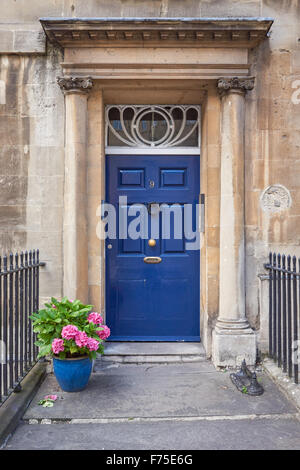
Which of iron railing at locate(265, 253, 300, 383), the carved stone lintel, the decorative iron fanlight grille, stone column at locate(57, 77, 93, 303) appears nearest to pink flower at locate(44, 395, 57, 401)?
stone column at locate(57, 77, 93, 303)

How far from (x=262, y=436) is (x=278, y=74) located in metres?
4.29

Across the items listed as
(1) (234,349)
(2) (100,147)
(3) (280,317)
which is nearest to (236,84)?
(2) (100,147)

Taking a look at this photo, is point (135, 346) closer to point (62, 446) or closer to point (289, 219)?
point (62, 446)

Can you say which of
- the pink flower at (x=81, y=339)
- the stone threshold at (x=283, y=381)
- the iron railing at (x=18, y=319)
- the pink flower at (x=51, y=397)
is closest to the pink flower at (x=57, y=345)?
the pink flower at (x=81, y=339)

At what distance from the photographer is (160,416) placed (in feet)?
11.7

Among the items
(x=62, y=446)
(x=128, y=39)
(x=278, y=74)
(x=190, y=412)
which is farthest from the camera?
(x=278, y=74)

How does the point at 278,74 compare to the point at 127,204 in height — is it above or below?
above

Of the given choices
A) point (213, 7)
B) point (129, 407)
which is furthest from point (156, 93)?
point (129, 407)

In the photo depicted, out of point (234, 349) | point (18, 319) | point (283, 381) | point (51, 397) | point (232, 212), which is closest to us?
point (18, 319)

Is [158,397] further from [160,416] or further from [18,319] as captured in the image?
[18,319]

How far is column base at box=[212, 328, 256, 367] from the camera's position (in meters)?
4.66

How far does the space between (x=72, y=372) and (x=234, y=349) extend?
199 cm

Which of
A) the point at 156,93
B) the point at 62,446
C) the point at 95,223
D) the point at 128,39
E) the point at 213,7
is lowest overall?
the point at 62,446

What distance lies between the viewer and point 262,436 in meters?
3.23
